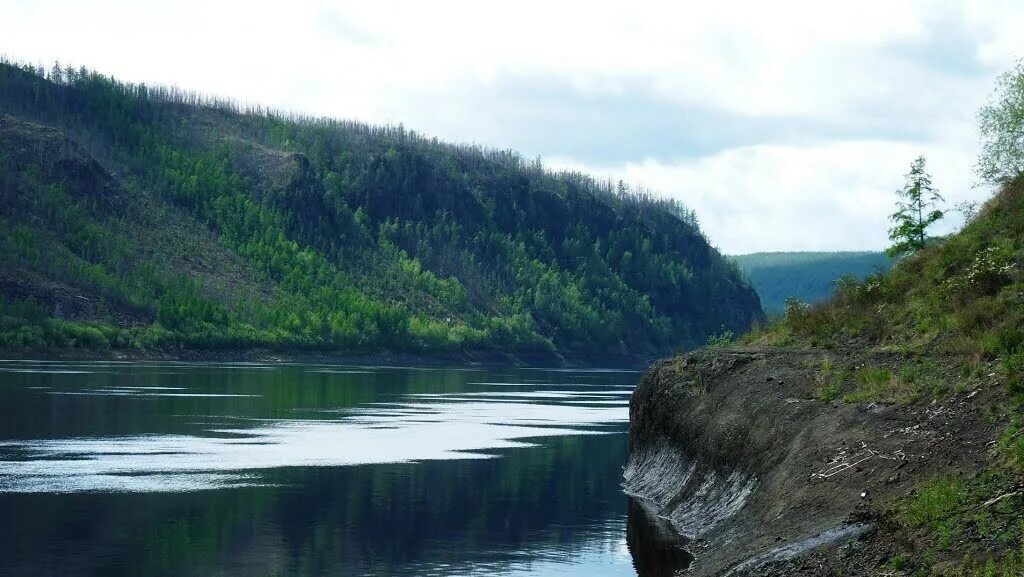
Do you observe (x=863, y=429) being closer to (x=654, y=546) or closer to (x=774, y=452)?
(x=774, y=452)

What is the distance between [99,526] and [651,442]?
22.8 metres

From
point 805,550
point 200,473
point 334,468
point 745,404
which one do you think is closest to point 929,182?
point 745,404

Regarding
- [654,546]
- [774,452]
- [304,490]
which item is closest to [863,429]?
[774,452]

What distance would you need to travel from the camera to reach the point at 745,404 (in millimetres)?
40594

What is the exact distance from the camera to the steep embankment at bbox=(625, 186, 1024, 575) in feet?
75.9

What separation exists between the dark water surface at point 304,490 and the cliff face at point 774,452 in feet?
7.26

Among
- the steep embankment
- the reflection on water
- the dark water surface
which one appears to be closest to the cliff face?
the steep embankment

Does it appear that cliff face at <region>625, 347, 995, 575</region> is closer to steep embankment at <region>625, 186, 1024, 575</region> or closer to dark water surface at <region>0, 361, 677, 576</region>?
steep embankment at <region>625, 186, 1024, 575</region>

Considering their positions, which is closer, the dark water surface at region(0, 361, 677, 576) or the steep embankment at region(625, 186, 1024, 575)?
the steep embankment at region(625, 186, 1024, 575)

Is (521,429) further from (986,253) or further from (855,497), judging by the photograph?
(855,497)

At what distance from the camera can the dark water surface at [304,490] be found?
A: 34.6 m

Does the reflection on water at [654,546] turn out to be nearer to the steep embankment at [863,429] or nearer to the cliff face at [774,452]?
the cliff face at [774,452]

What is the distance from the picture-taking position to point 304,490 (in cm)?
4788

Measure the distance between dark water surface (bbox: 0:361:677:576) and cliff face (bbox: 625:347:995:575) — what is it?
7.26 feet
